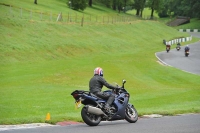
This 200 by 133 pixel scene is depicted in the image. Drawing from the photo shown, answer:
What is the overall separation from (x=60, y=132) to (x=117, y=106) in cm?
333

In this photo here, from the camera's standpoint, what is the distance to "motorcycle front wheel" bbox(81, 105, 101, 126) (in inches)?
585

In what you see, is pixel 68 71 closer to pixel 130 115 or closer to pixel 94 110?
pixel 130 115

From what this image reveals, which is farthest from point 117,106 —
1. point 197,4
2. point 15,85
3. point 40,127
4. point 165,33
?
point 197,4

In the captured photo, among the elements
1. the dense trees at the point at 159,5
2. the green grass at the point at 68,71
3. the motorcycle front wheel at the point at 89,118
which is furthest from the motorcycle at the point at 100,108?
the dense trees at the point at 159,5

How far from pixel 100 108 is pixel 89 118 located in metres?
0.65

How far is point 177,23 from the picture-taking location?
14462 centimetres

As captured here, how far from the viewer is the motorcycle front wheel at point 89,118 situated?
585 inches

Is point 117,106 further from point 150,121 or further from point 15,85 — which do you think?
point 15,85

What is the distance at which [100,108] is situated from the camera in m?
15.4

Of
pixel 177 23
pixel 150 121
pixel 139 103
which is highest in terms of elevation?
pixel 150 121

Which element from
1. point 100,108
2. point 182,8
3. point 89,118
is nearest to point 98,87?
point 100,108

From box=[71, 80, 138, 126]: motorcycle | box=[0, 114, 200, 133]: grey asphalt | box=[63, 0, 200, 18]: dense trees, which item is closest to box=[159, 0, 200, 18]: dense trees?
box=[63, 0, 200, 18]: dense trees

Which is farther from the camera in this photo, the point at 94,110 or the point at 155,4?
the point at 155,4

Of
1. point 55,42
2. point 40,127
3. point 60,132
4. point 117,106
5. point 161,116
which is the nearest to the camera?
point 60,132
